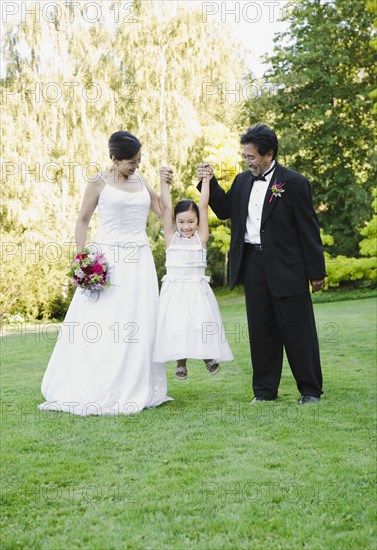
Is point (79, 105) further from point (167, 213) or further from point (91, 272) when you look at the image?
point (91, 272)

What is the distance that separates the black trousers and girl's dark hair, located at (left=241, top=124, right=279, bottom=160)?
834 millimetres

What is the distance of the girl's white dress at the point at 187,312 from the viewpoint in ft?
18.5

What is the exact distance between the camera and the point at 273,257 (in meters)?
5.82

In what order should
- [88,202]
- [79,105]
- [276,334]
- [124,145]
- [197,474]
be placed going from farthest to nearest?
[79,105], [276,334], [88,202], [124,145], [197,474]

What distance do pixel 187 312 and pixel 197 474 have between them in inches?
77.0

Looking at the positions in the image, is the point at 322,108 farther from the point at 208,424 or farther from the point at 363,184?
the point at 208,424

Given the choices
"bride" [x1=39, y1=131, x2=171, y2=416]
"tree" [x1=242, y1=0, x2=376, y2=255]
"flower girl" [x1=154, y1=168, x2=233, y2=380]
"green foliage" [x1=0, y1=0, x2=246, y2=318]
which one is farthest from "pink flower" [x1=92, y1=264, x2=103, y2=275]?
"tree" [x1=242, y1=0, x2=376, y2=255]

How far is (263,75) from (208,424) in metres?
25.6

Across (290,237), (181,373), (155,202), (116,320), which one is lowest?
(181,373)

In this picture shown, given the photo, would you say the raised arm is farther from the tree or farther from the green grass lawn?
the tree

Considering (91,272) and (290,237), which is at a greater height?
(290,237)

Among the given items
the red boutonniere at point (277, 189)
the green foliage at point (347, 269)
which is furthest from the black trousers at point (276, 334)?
the green foliage at point (347, 269)

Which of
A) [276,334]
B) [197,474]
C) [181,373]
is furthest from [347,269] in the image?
[197,474]

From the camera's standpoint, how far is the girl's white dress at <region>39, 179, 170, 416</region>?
571 cm
